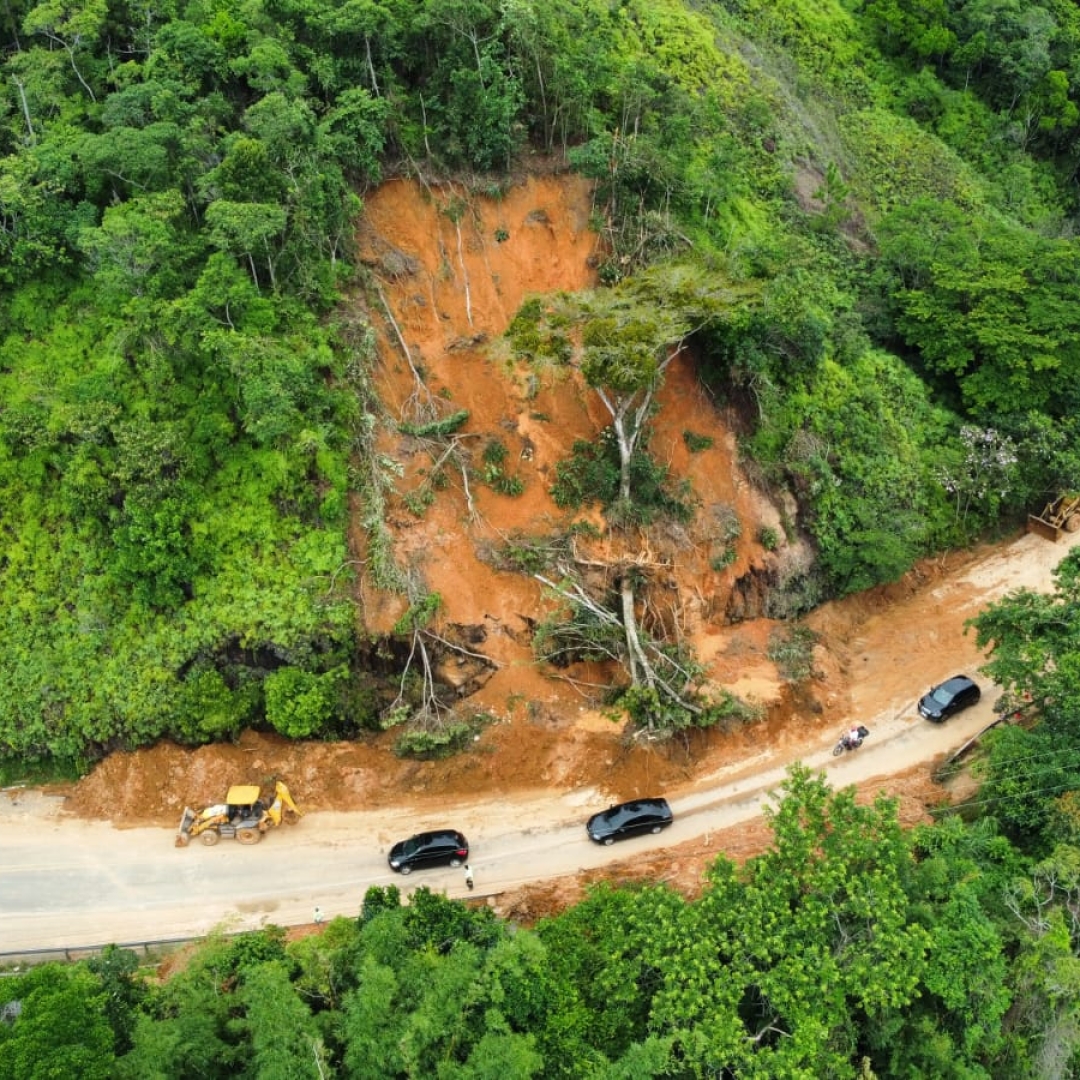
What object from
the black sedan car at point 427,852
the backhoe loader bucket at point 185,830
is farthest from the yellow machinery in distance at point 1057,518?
the backhoe loader bucket at point 185,830

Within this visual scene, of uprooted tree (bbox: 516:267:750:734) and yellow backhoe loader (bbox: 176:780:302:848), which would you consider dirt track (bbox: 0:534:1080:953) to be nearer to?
yellow backhoe loader (bbox: 176:780:302:848)

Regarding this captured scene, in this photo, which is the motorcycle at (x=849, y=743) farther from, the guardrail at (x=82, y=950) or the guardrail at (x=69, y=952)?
the guardrail at (x=69, y=952)

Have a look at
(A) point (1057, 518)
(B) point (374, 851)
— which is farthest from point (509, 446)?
(A) point (1057, 518)

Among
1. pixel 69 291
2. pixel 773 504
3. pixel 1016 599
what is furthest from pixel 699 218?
pixel 69 291

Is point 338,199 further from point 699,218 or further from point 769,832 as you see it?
point 769,832

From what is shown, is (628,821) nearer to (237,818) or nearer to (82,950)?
(237,818)
